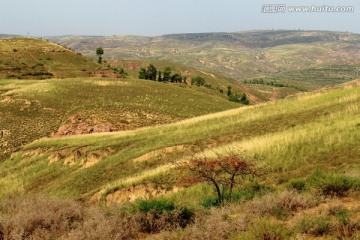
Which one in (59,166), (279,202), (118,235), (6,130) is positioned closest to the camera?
(118,235)

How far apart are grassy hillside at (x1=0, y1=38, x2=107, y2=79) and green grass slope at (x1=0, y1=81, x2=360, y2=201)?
2823 inches

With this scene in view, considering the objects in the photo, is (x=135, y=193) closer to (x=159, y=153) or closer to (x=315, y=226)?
(x=159, y=153)

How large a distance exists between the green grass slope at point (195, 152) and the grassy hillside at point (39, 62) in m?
71.7

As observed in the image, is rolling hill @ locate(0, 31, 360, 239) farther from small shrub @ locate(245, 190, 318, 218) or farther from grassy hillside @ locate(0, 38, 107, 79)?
grassy hillside @ locate(0, 38, 107, 79)

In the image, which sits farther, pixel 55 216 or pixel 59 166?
pixel 59 166

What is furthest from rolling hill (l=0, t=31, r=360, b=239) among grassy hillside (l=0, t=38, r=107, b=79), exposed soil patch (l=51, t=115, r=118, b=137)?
grassy hillside (l=0, t=38, r=107, b=79)

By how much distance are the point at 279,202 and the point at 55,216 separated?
623cm

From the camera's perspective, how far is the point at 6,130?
5288cm

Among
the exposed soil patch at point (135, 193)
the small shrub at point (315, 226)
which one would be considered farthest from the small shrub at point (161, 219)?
the exposed soil patch at point (135, 193)

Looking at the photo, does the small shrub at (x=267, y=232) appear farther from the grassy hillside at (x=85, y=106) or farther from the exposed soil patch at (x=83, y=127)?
the exposed soil patch at (x=83, y=127)

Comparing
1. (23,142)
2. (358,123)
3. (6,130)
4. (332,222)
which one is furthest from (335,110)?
(6,130)

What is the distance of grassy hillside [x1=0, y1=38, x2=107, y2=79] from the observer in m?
104

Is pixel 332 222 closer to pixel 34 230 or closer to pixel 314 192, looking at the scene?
pixel 314 192

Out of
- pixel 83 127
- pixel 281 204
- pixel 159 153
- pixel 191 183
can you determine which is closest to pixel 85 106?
pixel 83 127
